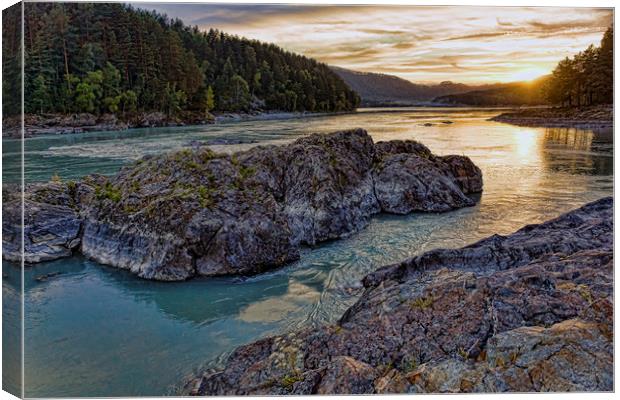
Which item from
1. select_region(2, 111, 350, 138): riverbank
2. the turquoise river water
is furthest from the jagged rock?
the turquoise river water

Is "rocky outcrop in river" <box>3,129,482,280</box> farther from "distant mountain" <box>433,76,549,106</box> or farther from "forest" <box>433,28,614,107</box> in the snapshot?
"forest" <box>433,28,614,107</box>

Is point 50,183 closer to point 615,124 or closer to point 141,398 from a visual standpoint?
point 141,398

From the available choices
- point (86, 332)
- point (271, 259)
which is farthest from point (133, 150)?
point (86, 332)

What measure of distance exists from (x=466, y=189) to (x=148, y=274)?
211 inches

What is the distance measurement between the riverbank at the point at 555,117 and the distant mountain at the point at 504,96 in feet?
0.58

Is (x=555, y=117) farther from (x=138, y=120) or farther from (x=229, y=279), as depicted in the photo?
(x=138, y=120)

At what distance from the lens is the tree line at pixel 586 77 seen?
586 cm

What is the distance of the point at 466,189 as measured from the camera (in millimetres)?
9078

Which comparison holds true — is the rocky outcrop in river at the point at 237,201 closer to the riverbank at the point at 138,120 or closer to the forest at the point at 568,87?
the riverbank at the point at 138,120

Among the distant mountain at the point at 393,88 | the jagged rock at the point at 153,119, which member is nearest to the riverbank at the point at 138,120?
the jagged rock at the point at 153,119

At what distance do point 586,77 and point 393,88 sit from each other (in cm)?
227

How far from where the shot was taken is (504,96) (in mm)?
6934

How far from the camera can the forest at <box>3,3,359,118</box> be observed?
5387mm

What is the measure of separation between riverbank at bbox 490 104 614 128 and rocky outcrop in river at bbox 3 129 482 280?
139cm
